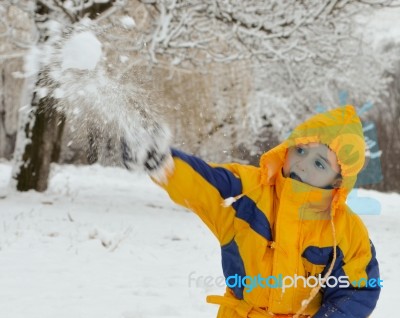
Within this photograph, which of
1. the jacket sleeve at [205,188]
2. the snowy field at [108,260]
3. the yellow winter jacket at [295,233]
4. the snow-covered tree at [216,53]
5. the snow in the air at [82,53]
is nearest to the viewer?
the jacket sleeve at [205,188]

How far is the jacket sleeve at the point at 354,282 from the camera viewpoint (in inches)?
100

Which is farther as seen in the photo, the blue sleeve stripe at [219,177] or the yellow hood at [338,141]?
the yellow hood at [338,141]

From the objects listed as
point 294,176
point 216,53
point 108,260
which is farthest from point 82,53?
point 216,53

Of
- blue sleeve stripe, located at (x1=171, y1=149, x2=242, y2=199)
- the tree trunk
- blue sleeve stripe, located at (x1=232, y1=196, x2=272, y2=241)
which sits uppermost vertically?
blue sleeve stripe, located at (x1=171, y1=149, x2=242, y2=199)

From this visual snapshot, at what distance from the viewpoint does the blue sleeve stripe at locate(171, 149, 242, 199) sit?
2.33 metres

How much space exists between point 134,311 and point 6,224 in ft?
10.8

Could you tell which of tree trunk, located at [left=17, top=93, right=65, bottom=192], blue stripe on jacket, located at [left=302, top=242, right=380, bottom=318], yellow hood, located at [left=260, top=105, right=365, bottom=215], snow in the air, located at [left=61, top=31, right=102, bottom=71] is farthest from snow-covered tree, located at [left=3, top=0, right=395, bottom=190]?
blue stripe on jacket, located at [left=302, top=242, right=380, bottom=318]


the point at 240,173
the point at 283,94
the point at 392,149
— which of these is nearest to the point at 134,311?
the point at 240,173

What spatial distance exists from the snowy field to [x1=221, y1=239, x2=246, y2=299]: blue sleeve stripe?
50cm

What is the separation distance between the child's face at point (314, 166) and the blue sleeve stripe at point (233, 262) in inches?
Answer: 15.1

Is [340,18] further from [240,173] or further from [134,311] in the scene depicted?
[240,173]

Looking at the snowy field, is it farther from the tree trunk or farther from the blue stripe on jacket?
the blue stripe on jacket

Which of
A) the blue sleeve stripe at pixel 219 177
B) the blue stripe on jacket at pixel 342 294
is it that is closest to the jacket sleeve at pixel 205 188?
the blue sleeve stripe at pixel 219 177

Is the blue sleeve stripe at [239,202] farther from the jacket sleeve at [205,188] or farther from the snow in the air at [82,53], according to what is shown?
the snow in the air at [82,53]
